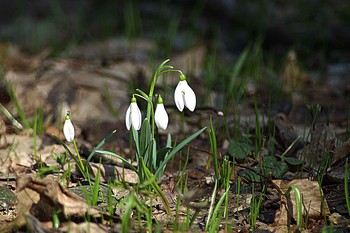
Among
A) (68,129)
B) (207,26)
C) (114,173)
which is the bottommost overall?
(114,173)

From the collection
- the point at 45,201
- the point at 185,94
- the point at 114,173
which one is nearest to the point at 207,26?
the point at 114,173

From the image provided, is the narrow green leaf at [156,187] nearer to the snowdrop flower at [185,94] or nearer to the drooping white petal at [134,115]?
the drooping white petal at [134,115]

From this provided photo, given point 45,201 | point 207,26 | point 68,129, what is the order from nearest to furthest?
point 45,201, point 68,129, point 207,26

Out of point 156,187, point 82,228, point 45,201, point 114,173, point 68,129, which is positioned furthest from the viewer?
point 114,173

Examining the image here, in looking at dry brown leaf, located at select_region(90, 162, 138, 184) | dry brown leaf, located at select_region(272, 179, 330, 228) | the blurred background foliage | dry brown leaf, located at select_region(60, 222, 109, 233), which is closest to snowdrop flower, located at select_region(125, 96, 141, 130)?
dry brown leaf, located at select_region(90, 162, 138, 184)

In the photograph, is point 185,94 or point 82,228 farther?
point 185,94

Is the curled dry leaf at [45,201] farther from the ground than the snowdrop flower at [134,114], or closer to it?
closer to it

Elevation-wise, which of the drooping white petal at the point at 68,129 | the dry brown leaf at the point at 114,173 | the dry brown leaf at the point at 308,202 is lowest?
the dry brown leaf at the point at 114,173

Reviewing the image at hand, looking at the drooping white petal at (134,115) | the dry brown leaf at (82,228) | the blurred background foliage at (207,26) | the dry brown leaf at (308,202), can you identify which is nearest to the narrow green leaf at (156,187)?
the drooping white petal at (134,115)

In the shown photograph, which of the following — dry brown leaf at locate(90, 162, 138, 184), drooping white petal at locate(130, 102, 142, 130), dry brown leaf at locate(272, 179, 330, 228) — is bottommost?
dry brown leaf at locate(90, 162, 138, 184)

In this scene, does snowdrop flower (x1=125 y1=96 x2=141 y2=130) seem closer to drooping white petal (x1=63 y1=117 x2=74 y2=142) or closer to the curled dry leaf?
drooping white petal (x1=63 y1=117 x2=74 y2=142)

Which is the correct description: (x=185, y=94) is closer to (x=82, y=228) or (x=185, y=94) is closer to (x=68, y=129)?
(x=68, y=129)
